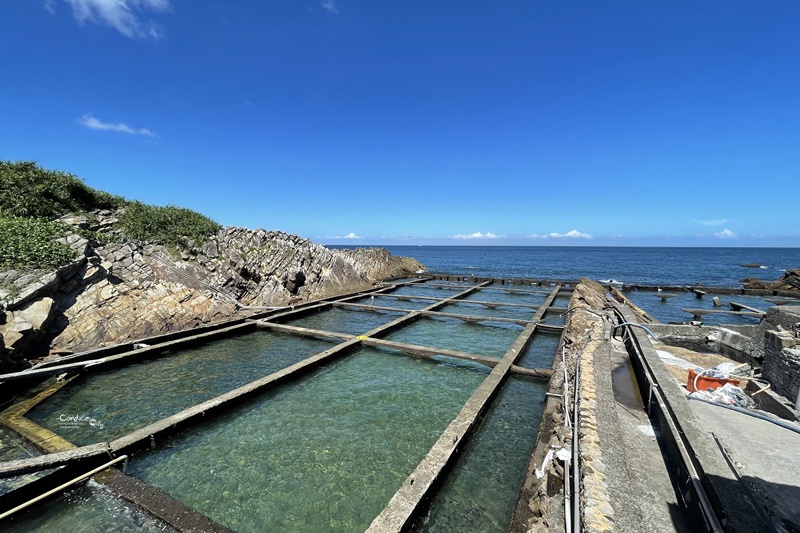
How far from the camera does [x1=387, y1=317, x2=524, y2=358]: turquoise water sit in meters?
12.4

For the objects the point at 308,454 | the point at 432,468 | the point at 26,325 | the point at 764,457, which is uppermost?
the point at 26,325

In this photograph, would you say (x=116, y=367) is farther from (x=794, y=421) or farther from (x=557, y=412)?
(x=794, y=421)

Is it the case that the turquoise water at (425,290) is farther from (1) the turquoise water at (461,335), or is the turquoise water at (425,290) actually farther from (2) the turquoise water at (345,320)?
(1) the turquoise water at (461,335)

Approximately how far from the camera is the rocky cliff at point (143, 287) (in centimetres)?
958

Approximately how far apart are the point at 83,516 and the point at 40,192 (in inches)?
640

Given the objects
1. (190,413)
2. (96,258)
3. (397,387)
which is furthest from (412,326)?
(96,258)

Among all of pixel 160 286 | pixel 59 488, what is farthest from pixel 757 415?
pixel 160 286

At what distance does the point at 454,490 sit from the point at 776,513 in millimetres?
3935

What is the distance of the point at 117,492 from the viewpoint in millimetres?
4656

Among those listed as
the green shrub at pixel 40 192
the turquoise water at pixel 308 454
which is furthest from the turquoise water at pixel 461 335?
the green shrub at pixel 40 192

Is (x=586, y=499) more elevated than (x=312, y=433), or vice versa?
(x=586, y=499)

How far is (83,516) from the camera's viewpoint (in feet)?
14.5

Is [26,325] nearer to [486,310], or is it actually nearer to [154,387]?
[154,387]

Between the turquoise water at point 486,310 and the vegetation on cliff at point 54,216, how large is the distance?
1553 cm
